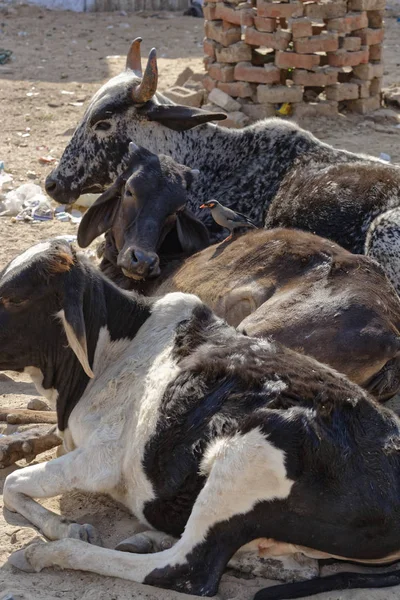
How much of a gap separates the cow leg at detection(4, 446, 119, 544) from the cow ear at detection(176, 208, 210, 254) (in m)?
2.44

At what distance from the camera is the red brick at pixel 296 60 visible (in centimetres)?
1074

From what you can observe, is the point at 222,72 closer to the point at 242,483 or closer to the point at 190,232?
the point at 190,232

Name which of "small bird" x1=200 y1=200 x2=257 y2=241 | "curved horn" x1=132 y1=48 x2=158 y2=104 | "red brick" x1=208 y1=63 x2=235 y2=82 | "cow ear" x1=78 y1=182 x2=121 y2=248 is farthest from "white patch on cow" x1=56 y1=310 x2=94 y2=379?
"red brick" x1=208 y1=63 x2=235 y2=82

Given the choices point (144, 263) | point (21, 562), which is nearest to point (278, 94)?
point (144, 263)

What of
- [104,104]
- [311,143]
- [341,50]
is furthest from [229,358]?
[341,50]

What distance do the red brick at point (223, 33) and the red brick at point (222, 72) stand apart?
24 centimetres

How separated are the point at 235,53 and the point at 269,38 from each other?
15.9 inches

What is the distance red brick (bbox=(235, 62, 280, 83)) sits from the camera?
10828 mm

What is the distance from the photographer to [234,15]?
10883 millimetres

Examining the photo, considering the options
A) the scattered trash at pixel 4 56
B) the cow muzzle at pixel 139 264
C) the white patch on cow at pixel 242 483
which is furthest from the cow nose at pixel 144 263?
the scattered trash at pixel 4 56

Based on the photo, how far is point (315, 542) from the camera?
12.9 feet

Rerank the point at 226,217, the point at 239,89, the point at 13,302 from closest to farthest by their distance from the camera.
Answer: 1. the point at 13,302
2. the point at 226,217
3. the point at 239,89

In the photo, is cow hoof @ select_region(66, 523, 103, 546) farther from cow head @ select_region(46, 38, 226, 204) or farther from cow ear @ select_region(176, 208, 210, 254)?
cow head @ select_region(46, 38, 226, 204)

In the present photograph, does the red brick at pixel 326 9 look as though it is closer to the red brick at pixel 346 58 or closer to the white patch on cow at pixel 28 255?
the red brick at pixel 346 58
